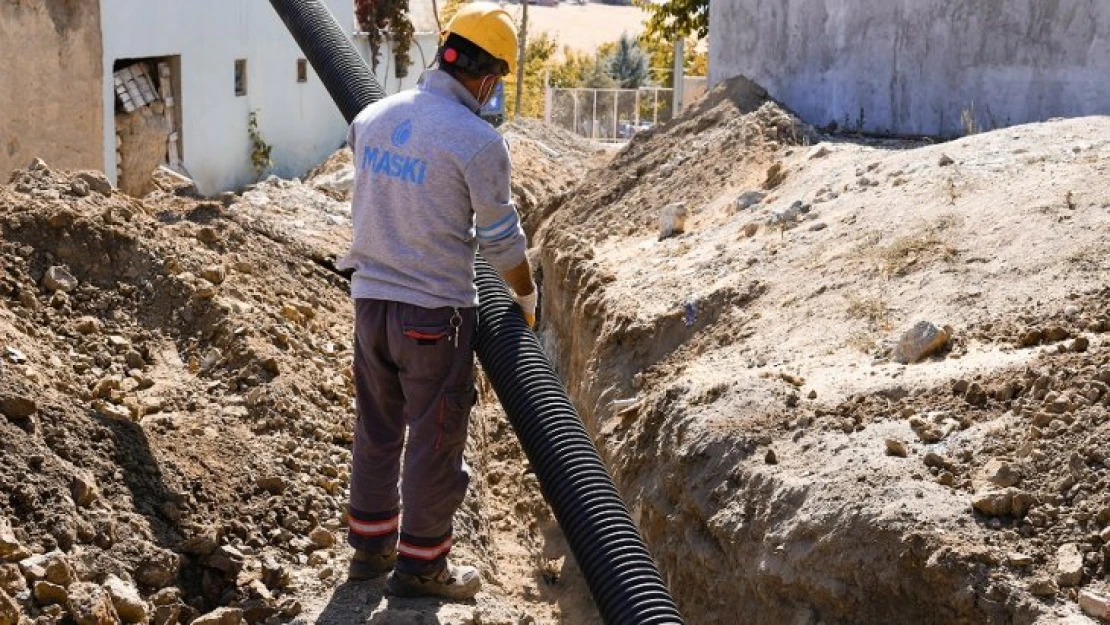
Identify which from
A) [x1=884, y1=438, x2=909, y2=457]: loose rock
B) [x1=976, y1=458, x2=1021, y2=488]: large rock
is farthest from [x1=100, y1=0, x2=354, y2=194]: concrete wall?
[x1=976, y1=458, x2=1021, y2=488]: large rock

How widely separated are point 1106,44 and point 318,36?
21.3 ft

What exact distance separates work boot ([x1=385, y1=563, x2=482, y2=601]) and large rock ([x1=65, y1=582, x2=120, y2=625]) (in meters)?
1.06

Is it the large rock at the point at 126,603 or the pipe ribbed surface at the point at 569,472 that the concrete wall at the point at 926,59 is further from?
the large rock at the point at 126,603

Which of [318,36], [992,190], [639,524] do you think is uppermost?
[318,36]

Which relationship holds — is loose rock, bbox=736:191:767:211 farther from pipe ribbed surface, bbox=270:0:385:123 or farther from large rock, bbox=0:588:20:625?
large rock, bbox=0:588:20:625

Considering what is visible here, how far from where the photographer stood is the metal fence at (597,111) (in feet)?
98.0

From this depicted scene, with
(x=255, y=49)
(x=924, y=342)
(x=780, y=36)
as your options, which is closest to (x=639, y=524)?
(x=924, y=342)

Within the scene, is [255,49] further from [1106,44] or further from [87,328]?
[87,328]

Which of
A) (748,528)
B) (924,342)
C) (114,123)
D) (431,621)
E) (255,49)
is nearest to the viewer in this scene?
(431,621)

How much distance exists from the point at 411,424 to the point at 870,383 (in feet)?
7.62

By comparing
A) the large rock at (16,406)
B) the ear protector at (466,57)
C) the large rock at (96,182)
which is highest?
the ear protector at (466,57)

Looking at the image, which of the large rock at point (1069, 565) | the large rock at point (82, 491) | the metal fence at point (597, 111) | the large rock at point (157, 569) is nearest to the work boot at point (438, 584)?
the large rock at point (157, 569)

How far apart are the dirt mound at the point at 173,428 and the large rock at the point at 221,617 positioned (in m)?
0.05

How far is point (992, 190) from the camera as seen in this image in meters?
8.23
